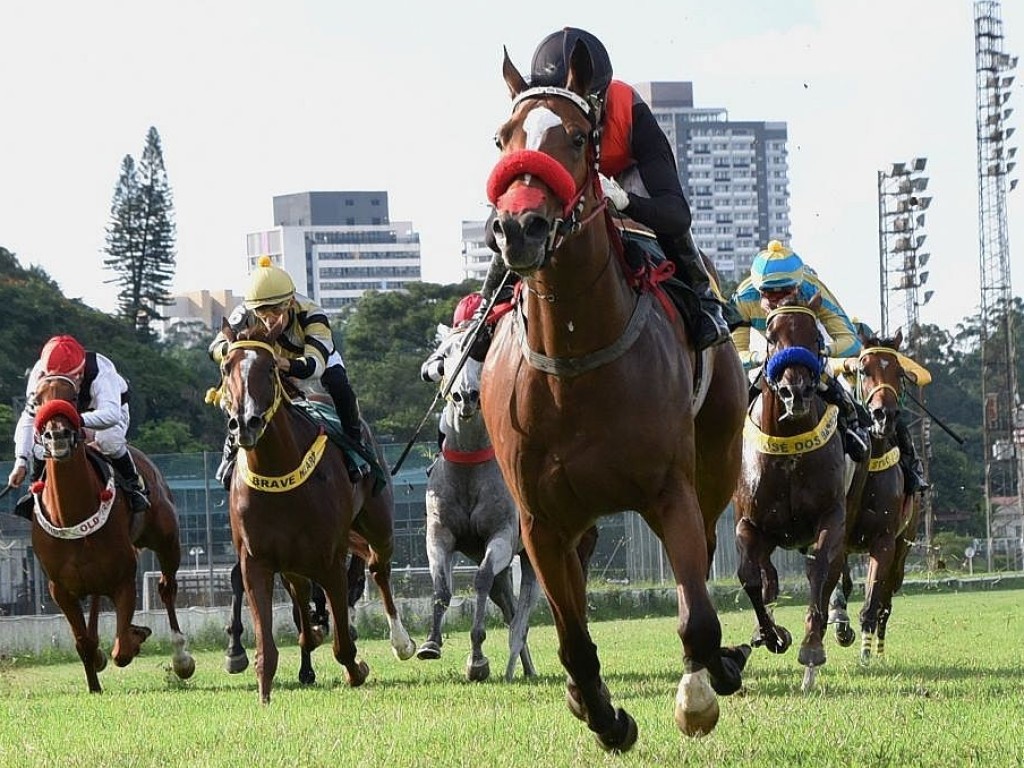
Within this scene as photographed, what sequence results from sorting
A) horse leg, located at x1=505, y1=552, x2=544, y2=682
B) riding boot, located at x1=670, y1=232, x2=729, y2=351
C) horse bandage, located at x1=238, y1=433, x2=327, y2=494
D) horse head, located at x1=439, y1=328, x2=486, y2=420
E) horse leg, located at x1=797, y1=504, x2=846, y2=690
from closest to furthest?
1. riding boot, located at x1=670, y1=232, x2=729, y2=351
2. horse leg, located at x1=797, y1=504, x2=846, y2=690
3. horse bandage, located at x1=238, y1=433, x2=327, y2=494
4. horse head, located at x1=439, y1=328, x2=486, y2=420
5. horse leg, located at x1=505, y1=552, x2=544, y2=682

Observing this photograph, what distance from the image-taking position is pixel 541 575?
8.80m

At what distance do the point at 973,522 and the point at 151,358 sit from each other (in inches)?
1459

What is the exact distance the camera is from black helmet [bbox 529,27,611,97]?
831 cm

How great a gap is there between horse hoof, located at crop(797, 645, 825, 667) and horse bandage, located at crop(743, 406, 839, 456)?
2.04 m

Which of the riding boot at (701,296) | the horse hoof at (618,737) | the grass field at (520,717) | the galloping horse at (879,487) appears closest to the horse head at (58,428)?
the grass field at (520,717)

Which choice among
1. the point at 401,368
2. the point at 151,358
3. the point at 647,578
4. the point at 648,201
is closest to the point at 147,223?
the point at 401,368

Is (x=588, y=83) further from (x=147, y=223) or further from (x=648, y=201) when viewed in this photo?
(x=147, y=223)

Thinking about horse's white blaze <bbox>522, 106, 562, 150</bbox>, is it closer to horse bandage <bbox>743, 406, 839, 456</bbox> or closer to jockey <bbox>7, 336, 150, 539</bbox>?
horse bandage <bbox>743, 406, 839, 456</bbox>

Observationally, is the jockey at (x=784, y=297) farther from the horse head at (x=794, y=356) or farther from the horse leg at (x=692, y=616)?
the horse leg at (x=692, y=616)

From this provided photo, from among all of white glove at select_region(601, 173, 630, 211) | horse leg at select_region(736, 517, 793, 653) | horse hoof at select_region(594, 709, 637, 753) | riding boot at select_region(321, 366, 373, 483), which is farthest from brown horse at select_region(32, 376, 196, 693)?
horse hoof at select_region(594, 709, 637, 753)

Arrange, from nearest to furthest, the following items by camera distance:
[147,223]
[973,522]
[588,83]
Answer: [588,83], [973,522], [147,223]

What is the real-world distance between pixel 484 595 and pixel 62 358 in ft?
13.5

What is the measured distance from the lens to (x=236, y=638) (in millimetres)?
15984

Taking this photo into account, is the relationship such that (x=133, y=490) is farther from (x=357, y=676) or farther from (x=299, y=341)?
(x=357, y=676)
